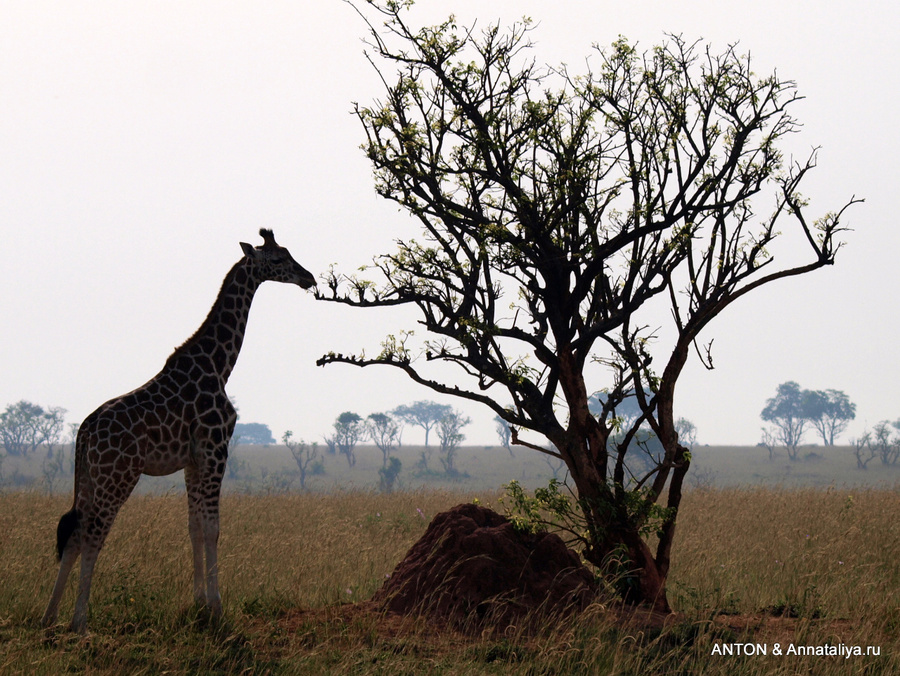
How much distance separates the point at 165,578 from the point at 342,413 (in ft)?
251

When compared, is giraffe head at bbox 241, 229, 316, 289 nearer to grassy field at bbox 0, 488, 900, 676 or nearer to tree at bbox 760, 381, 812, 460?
grassy field at bbox 0, 488, 900, 676

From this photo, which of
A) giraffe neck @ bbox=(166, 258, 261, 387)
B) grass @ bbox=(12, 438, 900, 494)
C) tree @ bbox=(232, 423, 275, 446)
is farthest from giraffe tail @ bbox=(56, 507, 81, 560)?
tree @ bbox=(232, 423, 275, 446)

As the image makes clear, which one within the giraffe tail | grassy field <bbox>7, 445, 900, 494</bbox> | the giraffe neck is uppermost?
the giraffe neck

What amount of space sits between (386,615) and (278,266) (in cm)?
427

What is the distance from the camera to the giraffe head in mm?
10375

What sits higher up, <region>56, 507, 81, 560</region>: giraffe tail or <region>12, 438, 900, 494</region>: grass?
<region>56, 507, 81, 560</region>: giraffe tail

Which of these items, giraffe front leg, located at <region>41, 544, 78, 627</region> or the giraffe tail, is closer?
giraffe front leg, located at <region>41, 544, 78, 627</region>

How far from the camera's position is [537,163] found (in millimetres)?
10430

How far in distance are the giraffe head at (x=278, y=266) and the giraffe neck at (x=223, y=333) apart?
14 centimetres

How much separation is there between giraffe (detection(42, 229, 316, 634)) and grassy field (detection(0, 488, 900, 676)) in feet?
2.02

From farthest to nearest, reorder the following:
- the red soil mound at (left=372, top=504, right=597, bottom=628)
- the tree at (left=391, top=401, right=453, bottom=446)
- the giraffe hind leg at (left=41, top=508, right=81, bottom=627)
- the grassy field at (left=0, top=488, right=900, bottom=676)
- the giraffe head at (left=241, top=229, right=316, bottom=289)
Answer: the tree at (left=391, top=401, right=453, bottom=446)
the giraffe head at (left=241, top=229, right=316, bottom=289)
the red soil mound at (left=372, top=504, right=597, bottom=628)
the giraffe hind leg at (left=41, top=508, right=81, bottom=627)
the grassy field at (left=0, top=488, right=900, bottom=676)

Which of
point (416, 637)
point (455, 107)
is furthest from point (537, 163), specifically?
point (416, 637)

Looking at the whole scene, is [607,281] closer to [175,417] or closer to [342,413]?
[175,417]

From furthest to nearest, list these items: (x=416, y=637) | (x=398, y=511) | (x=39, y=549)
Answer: (x=398, y=511), (x=39, y=549), (x=416, y=637)
